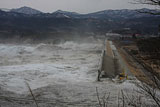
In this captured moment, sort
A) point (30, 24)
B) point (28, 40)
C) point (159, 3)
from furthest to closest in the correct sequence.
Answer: point (30, 24)
point (28, 40)
point (159, 3)

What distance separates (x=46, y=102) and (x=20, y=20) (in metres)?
122

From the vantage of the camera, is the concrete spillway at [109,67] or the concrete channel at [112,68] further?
the concrete spillway at [109,67]

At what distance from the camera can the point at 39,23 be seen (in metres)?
115

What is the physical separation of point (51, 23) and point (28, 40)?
54.9 metres

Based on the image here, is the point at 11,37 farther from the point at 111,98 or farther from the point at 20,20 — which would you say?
the point at 111,98

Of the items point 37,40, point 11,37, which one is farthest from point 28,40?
point 11,37

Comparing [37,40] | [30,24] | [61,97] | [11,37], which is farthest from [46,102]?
[30,24]

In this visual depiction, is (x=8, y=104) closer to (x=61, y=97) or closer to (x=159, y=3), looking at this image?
(x=61, y=97)

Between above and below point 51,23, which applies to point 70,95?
below

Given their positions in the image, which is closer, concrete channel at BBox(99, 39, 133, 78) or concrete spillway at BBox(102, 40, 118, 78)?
concrete channel at BBox(99, 39, 133, 78)

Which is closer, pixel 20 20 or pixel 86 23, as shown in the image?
pixel 20 20

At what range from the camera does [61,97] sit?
6508 mm

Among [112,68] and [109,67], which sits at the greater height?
[109,67]

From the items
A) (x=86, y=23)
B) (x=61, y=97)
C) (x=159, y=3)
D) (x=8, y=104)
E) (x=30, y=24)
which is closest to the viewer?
(x=159, y=3)
